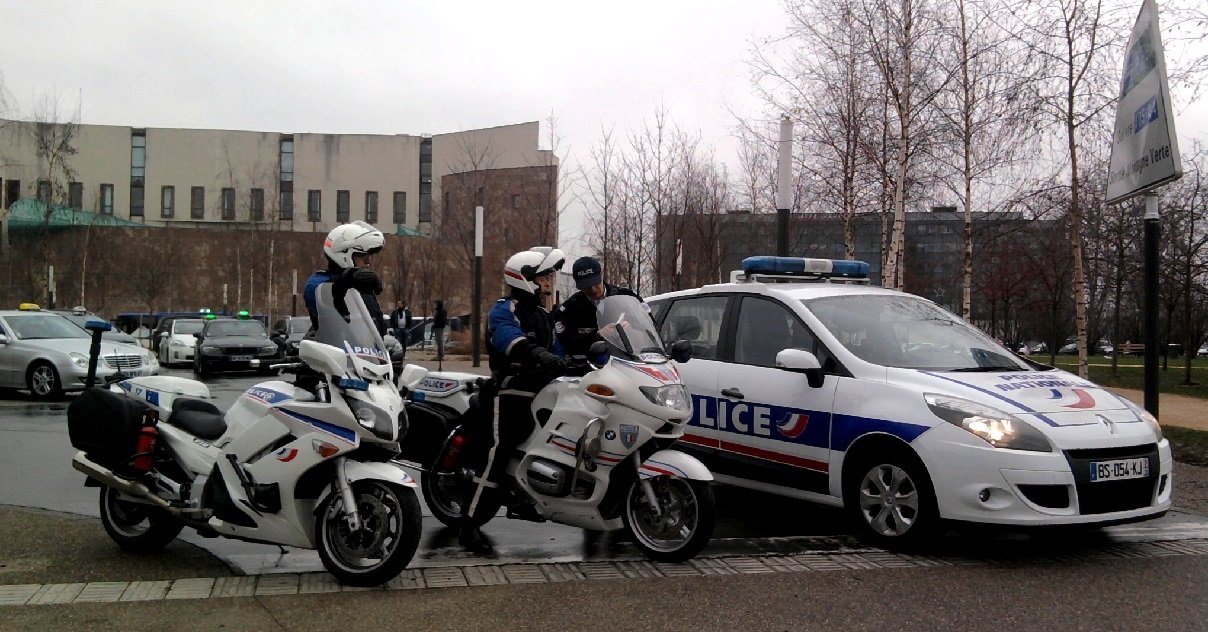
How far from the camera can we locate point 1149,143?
10.6m

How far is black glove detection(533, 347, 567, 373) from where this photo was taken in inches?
231

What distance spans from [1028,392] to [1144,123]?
5938 mm

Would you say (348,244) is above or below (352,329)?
above

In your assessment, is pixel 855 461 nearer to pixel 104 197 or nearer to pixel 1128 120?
pixel 1128 120

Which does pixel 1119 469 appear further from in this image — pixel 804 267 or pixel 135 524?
pixel 135 524

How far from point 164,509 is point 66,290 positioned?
54005 millimetres

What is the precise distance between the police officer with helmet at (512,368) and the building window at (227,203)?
64.4 metres

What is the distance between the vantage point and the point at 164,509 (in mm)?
5797

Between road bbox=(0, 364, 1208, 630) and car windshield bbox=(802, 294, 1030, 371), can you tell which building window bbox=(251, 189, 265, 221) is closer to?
road bbox=(0, 364, 1208, 630)

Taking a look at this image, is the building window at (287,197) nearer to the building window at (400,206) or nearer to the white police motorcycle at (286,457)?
the building window at (400,206)

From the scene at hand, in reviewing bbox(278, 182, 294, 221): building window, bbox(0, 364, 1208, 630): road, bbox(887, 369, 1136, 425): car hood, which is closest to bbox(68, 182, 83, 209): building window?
bbox(278, 182, 294, 221): building window

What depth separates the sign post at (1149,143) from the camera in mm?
10266

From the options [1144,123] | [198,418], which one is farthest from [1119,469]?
[1144,123]

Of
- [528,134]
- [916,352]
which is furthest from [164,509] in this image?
[528,134]
